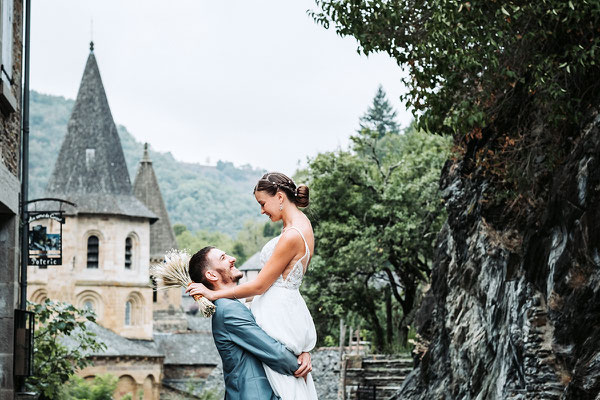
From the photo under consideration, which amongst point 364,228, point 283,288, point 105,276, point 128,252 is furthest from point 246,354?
point 128,252

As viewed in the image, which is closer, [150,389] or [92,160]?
[150,389]

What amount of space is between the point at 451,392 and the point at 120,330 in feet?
180

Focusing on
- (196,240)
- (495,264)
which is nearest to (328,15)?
(495,264)

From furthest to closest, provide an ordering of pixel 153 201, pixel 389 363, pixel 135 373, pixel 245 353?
pixel 153 201 < pixel 135 373 < pixel 389 363 < pixel 245 353

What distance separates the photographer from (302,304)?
6094mm

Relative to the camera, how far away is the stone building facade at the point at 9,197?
455 inches

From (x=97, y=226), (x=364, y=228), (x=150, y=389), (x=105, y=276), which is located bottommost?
(x=150, y=389)

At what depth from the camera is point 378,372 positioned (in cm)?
3403

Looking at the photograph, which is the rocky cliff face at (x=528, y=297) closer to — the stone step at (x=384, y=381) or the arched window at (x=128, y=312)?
the stone step at (x=384, y=381)

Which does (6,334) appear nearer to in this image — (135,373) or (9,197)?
(9,197)

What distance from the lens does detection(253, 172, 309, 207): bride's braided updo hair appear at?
6.12 meters

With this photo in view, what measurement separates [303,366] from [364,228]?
32.7 metres

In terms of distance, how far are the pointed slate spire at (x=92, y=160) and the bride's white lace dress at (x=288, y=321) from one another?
200 ft

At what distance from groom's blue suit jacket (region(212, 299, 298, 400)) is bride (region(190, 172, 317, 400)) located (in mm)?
57
